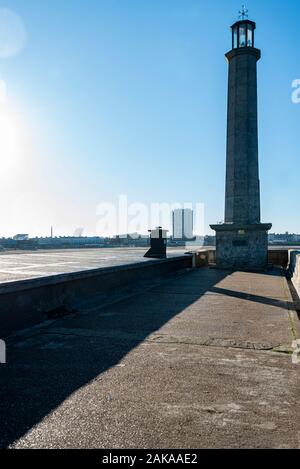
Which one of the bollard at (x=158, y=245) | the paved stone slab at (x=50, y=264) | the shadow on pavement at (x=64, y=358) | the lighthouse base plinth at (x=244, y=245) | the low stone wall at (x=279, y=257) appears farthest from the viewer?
the low stone wall at (x=279, y=257)

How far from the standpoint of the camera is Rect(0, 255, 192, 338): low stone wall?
20.9 ft

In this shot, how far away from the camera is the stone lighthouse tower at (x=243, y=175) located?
19875mm

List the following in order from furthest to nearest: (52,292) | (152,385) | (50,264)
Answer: (50,264) → (52,292) → (152,385)

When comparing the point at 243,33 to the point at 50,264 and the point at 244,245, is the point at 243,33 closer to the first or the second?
the point at 244,245

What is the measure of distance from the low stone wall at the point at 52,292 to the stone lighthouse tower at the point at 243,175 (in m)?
9.23

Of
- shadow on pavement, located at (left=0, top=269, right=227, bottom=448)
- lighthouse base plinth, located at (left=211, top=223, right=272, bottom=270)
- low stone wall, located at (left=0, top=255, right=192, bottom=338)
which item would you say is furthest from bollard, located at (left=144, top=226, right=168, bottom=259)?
shadow on pavement, located at (left=0, top=269, right=227, bottom=448)

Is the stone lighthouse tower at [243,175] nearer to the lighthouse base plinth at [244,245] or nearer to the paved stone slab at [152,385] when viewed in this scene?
the lighthouse base plinth at [244,245]

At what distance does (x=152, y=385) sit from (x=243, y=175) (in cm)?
1733

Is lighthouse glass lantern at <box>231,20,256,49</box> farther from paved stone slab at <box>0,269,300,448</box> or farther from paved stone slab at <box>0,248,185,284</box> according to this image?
paved stone slab at <box>0,269,300,448</box>

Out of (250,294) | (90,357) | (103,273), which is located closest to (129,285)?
(103,273)

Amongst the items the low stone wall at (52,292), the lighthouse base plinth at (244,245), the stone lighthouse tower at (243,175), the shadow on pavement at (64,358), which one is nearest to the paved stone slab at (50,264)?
the low stone wall at (52,292)

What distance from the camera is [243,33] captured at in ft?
68.9

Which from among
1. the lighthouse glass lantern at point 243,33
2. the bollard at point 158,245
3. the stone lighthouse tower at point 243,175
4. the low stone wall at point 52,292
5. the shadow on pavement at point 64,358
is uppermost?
the lighthouse glass lantern at point 243,33

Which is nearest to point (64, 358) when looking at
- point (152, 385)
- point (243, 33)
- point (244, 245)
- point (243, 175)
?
point (152, 385)
